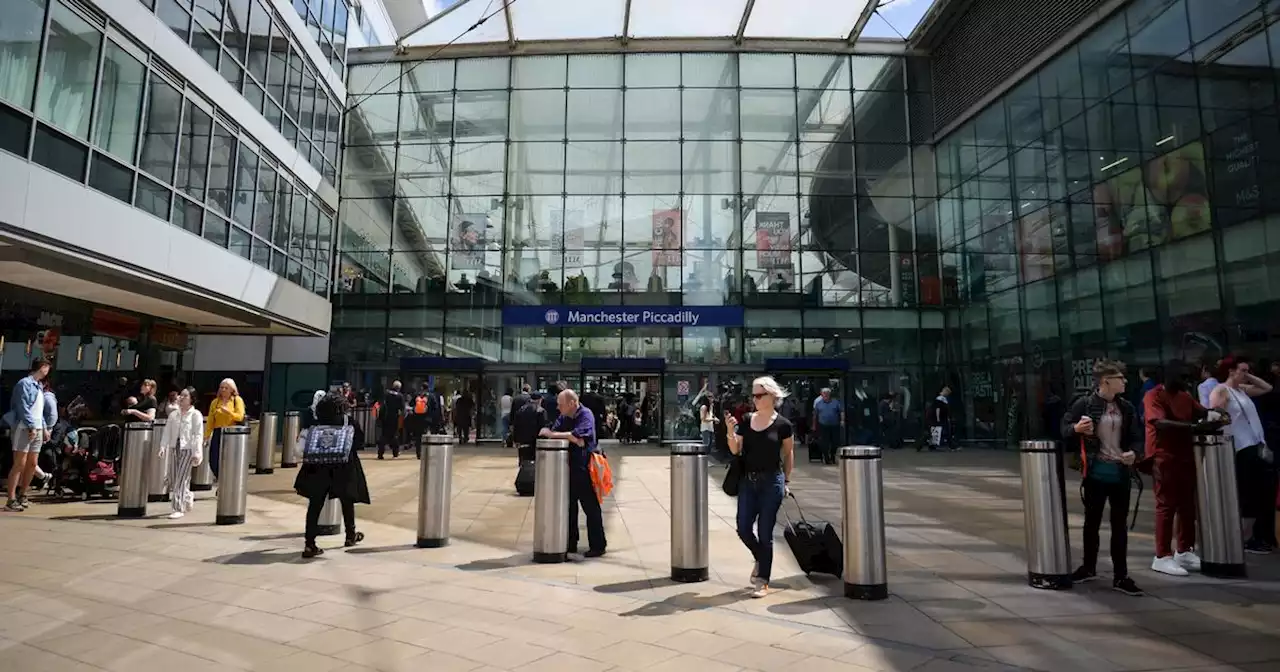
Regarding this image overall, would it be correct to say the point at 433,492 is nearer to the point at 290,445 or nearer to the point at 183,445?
the point at 183,445

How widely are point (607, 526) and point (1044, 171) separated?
17.8m

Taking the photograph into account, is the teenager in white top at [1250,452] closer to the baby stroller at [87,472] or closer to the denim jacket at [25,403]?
the denim jacket at [25,403]

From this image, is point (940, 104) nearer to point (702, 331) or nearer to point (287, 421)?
point (702, 331)

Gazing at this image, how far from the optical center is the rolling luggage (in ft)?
36.7

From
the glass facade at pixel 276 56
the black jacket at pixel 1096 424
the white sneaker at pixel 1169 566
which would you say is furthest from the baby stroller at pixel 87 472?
the white sneaker at pixel 1169 566

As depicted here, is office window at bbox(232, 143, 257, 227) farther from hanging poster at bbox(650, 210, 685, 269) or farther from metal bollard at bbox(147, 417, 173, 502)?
hanging poster at bbox(650, 210, 685, 269)

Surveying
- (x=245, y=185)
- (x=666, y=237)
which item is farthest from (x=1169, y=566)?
(x=666, y=237)

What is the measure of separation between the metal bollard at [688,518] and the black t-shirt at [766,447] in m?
0.59

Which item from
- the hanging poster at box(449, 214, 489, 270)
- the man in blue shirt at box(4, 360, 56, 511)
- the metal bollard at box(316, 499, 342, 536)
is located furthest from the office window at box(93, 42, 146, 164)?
the hanging poster at box(449, 214, 489, 270)

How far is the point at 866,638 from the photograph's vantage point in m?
4.40

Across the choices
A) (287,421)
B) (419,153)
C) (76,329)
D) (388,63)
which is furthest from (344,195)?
(76,329)

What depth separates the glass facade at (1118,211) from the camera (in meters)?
13.5

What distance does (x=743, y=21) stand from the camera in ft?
79.1

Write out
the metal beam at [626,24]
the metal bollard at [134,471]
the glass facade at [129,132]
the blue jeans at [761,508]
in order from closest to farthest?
the blue jeans at [761,508], the metal bollard at [134,471], the glass facade at [129,132], the metal beam at [626,24]
